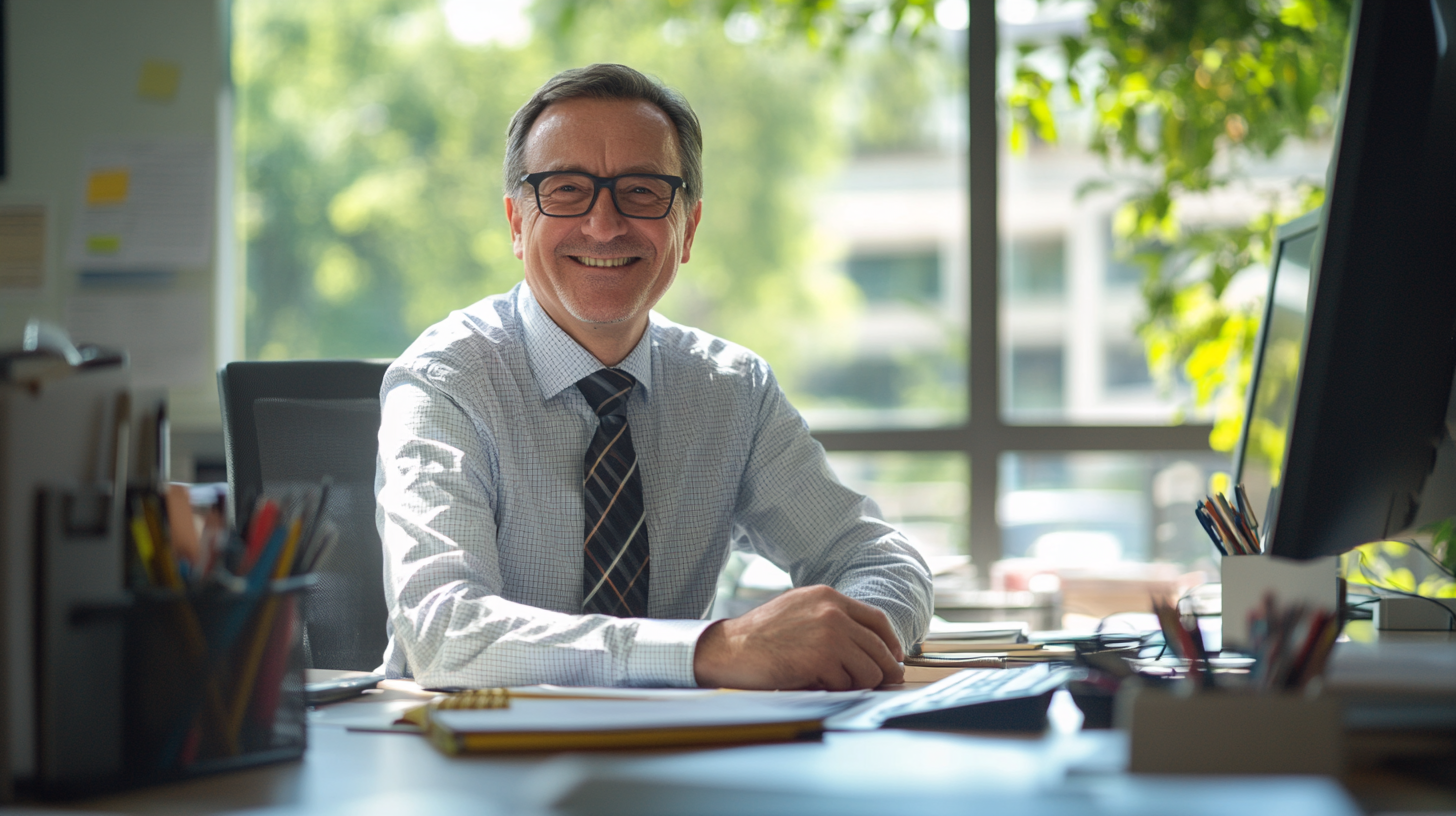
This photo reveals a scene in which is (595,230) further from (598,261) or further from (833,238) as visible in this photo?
(833,238)

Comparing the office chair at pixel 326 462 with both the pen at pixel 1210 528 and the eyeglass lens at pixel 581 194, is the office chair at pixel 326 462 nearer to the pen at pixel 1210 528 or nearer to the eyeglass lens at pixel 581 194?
the eyeglass lens at pixel 581 194

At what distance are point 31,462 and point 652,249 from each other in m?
0.98

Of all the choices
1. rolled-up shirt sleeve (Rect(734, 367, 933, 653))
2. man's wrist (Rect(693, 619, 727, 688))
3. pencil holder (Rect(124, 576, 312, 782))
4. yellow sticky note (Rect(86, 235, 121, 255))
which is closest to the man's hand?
man's wrist (Rect(693, 619, 727, 688))

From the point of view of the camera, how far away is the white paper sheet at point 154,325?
2834 mm

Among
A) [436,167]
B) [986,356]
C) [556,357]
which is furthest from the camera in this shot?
[436,167]

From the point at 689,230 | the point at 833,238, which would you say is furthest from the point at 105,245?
the point at 833,238

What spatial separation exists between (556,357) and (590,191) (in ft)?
0.73

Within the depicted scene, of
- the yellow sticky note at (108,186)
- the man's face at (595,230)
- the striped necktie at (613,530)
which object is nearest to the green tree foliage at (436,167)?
the yellow sticky note at (108,186)

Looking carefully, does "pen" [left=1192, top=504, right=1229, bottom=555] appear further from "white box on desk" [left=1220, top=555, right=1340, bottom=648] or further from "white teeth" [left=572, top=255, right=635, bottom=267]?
"white teeth" [left=572, top=255, right=635, bottom=267]

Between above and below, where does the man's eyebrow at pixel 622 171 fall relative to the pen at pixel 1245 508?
above

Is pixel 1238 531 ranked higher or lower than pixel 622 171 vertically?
lower

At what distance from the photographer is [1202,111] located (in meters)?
2.40

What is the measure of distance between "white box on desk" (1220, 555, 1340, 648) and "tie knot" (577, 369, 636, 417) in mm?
707

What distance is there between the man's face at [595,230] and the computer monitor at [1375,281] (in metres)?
0.83
